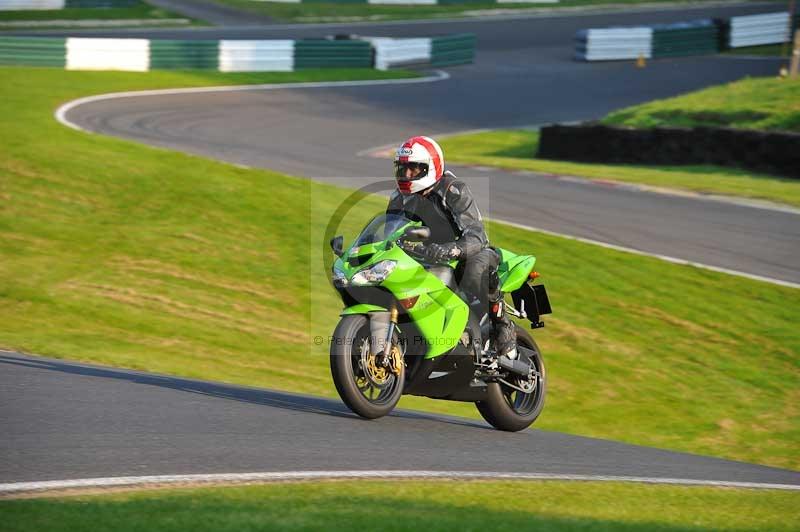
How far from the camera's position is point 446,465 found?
7.02 metres

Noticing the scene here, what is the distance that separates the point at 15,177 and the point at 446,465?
12735mm

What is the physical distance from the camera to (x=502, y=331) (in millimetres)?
8742

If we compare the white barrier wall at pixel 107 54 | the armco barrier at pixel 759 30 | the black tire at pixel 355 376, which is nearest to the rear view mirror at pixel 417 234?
the black tire at pixel 355 376

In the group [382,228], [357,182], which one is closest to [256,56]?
[357,182]

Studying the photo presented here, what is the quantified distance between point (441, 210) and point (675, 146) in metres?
17.8

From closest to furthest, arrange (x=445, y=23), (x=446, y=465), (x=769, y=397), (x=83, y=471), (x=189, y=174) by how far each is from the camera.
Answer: (x=83, y=471) → (x=446, y=465) → (x=769, y=397) → (x=189, y=174) → (x=445, y=23)

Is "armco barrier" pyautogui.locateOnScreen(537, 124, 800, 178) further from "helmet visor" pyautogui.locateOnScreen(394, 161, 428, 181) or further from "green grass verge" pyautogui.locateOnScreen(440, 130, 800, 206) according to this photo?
"helmet visor" pyautogui.locateOnScreen(394, 161, 428, 181)

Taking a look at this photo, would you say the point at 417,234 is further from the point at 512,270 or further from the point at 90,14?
the point at 90,14

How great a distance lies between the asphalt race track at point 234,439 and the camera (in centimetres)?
631

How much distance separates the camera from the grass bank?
21.6 meters

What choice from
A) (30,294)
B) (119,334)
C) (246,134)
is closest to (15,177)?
(30,294)

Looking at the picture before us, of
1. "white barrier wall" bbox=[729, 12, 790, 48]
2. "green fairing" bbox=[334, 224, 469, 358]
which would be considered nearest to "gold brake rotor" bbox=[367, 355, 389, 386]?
Result: "green fairing" bbox=[334, 224, 469, 358]

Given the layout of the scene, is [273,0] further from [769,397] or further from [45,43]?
[769,397]

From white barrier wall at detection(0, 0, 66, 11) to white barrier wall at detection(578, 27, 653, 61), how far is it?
2182 centimetres
